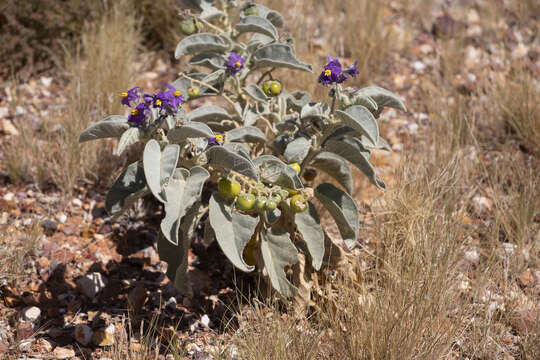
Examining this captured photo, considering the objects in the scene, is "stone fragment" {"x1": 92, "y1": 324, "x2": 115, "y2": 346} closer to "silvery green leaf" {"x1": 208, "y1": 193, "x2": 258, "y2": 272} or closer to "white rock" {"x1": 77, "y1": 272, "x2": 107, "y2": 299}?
"white rock" {"x1": 77, "y1": 272, "x2": 107, "y2": 299}

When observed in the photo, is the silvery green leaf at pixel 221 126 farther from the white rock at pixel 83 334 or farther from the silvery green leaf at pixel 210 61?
the white rock at pixel 83 334

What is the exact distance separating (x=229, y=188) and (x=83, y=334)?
0.93 m

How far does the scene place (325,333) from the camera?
78.6 inches

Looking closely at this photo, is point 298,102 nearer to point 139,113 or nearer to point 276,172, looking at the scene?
point 276,172

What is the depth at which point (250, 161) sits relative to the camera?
1.77 metres

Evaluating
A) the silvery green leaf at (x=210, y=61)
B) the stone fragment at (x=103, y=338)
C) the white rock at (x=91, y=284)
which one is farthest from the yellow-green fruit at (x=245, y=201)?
the white rock at (x=91, y=284)

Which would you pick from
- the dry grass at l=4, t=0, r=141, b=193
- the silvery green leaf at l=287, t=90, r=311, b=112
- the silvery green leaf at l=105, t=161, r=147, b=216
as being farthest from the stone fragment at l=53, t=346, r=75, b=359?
the silvery green leaf at l=287, t=90, r=311, b=112

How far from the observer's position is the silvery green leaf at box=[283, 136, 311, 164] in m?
2.05

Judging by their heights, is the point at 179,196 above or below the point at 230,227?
above

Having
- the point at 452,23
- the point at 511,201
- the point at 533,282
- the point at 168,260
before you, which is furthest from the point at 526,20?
the point at 168,260

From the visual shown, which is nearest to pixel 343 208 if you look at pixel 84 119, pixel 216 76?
pixel 216 76

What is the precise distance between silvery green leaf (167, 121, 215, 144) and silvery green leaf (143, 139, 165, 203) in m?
0.08

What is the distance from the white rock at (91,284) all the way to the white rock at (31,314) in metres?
0.22

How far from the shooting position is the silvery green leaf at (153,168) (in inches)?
65.3
